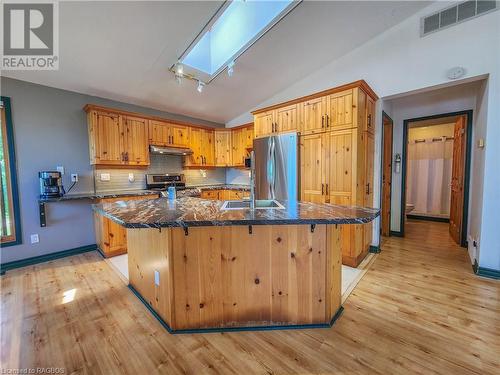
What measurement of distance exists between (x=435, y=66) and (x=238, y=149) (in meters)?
3.52

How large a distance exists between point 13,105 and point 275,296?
13.3ft

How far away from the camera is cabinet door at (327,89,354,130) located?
279 cm

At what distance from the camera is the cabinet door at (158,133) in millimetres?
3939

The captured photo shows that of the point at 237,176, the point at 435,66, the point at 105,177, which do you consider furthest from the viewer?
the point at 237,176

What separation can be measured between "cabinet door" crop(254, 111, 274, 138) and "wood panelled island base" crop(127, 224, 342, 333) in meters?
2.37

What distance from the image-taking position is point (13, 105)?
2.89 metres

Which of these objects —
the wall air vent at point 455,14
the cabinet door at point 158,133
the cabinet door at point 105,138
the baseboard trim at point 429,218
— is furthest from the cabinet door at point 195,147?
the baseboard trim at point 429,218

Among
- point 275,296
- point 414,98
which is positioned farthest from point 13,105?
point 414,98

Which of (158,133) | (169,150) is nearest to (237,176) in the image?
(169,150)

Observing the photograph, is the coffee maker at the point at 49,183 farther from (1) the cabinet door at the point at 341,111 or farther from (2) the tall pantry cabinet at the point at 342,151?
(1) the cabinet door at the point at 341,111

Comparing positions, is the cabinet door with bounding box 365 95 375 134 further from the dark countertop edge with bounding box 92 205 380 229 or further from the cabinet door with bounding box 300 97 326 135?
the dark countertop edge with bounding box 92 205 380 229

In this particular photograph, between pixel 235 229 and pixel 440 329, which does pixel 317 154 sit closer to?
pixel 235 229

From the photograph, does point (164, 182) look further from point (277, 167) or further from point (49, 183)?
point (277, 167)

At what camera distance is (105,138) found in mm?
3408
